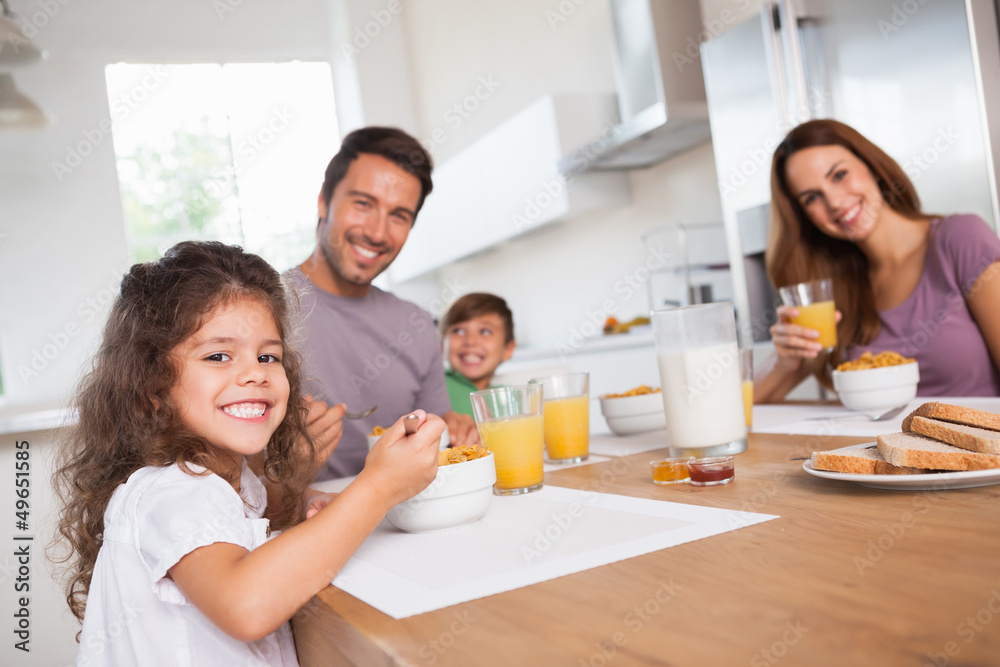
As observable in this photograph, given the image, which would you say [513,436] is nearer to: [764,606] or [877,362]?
[764,606]

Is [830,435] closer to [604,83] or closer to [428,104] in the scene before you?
[604,83]

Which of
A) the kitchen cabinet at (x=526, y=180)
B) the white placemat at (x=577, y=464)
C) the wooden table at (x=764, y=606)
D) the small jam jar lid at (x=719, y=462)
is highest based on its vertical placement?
the kitchen cabinet at (x=526, y=180)

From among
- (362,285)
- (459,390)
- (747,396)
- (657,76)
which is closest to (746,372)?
(747,396)

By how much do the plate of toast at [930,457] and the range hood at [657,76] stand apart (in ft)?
7.61

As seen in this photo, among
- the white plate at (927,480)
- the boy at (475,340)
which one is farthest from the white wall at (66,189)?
the white plate at (927,480)

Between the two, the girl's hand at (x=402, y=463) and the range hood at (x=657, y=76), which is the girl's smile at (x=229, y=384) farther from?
the range hood at (x=657, y=76)

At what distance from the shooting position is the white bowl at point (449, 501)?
89 cm

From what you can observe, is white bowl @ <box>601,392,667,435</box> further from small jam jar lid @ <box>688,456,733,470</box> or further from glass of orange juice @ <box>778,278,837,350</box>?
small jam jar lid @ <box>688,456,733,470</box>

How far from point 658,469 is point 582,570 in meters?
0.38

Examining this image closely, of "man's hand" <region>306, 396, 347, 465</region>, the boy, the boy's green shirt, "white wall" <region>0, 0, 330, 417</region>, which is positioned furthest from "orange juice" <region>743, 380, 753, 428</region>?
"white wall" <region>0, 0, 330, 417</region>

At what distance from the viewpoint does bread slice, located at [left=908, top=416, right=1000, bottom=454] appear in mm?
769

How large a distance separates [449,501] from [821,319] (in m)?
A: 1.07

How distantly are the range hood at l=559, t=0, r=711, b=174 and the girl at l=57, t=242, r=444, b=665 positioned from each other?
2.30 metres

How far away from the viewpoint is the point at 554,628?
0.54 metres
